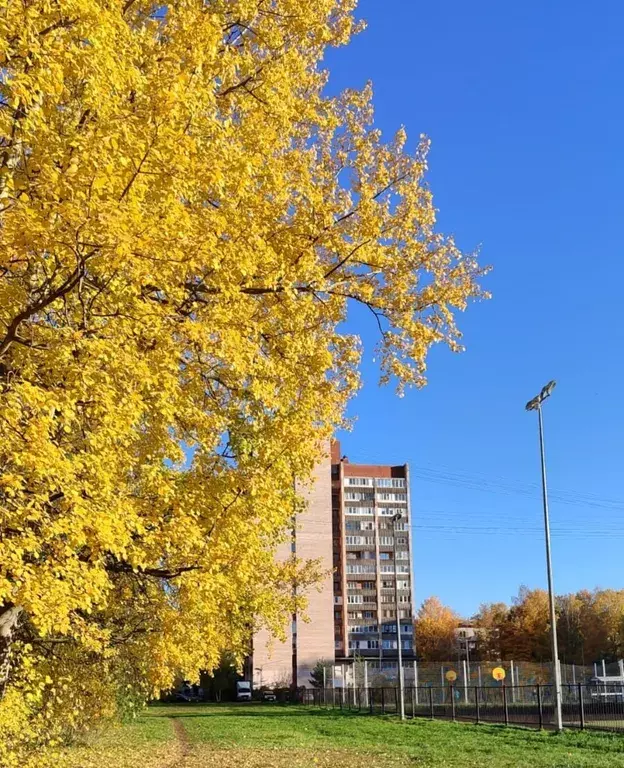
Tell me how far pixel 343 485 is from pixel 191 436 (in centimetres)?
9587

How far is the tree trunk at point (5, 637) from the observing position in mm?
7109

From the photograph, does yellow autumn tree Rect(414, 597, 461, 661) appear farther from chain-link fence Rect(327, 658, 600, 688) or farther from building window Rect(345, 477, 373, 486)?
chain-link fence Rect(327, 658, 600, 688)

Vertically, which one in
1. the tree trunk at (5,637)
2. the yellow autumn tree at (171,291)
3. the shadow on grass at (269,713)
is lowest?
the shadow on grass at (269,713)

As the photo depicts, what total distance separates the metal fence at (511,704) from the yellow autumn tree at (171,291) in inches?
740

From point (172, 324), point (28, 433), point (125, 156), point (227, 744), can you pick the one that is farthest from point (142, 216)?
point (227, 744)

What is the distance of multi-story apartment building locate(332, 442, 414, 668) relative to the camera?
9938cm

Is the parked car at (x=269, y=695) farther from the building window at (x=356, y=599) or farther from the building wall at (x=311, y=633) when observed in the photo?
the building window at (x=356, y=599)

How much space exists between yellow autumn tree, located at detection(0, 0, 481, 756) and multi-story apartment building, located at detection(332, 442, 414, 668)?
89635 mm

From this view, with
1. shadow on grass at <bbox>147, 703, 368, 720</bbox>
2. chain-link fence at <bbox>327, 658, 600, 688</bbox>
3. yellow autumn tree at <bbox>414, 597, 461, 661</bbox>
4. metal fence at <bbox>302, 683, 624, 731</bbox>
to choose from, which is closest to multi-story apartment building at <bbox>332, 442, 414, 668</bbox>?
yellow autumn tree at <bbox>414, 597, 461, 661</bbox>

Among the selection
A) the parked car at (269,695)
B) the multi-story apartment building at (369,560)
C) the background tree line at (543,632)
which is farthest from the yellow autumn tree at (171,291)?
the multi-story apartment building at (369,560)

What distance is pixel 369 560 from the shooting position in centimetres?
10350

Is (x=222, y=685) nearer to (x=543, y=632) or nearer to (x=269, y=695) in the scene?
(x=269, y=695)

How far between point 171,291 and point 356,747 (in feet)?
57.8

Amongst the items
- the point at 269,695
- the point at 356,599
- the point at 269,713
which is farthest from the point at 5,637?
the point at 356,599
